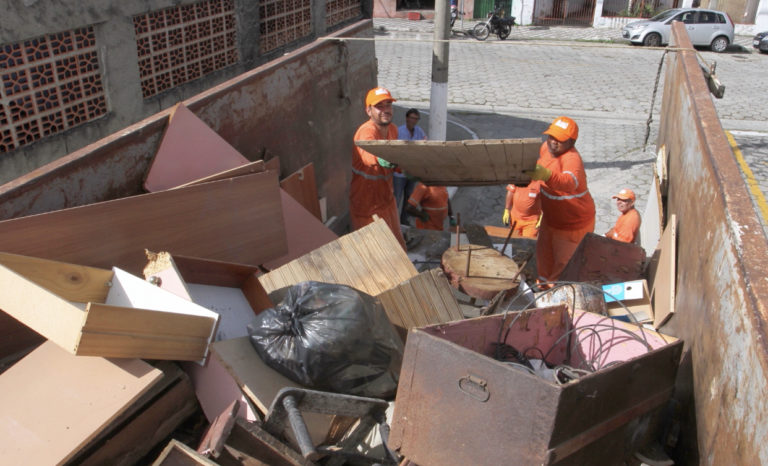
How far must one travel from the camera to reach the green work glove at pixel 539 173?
4461mm

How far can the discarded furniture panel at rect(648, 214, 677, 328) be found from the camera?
139 inches

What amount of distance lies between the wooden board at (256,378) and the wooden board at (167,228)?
0.91 metres

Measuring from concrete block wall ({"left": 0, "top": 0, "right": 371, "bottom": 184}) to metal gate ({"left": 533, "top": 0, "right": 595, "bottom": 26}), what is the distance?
19773 millimetres

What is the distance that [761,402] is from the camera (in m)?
1.79

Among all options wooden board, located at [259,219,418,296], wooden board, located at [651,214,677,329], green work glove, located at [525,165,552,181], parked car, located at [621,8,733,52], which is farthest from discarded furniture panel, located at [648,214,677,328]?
parked car, located at [621,8,733,52]

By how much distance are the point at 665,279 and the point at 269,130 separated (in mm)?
3227

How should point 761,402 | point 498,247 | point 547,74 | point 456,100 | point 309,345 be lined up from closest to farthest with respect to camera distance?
point 761,402 → point 309,345 → point 498,247 → point 456,100 → point 547,74

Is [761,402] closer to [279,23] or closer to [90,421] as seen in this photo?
[90,421]

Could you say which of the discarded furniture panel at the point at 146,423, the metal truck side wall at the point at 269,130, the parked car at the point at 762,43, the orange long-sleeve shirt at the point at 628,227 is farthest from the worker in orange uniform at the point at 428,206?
the parked car at the point at 762,43

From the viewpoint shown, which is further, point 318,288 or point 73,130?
point 73,130

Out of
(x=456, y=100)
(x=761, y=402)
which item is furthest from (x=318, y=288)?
(x=456, y=100)

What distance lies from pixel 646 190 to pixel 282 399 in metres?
7.20

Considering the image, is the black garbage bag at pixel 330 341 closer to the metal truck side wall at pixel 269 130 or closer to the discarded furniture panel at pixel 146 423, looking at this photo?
the discarded furniture panel at pixel 146 423

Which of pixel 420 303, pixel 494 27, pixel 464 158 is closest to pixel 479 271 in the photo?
pixel 464 158
